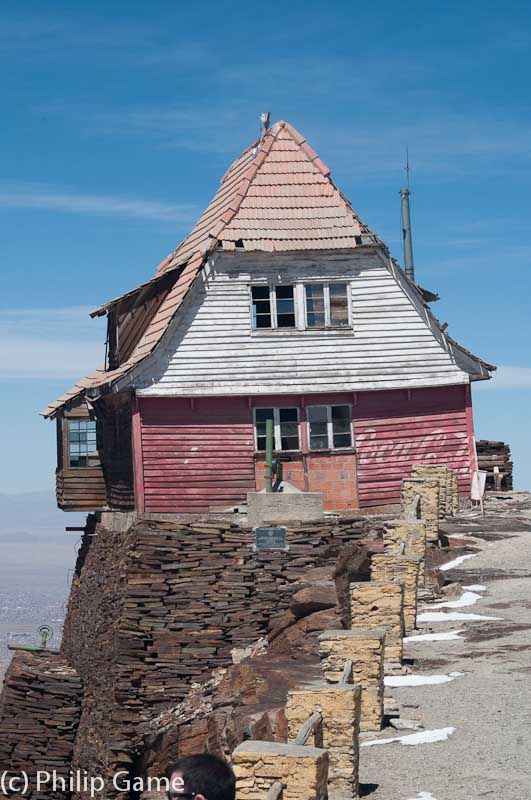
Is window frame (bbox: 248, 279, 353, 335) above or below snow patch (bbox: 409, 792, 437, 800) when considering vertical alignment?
above

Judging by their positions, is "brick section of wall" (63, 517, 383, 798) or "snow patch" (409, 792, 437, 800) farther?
"brick section of wall" (63, 517, 383, 798)

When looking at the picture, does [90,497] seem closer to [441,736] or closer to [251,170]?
[251,170]

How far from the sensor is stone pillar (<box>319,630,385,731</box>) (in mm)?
12570

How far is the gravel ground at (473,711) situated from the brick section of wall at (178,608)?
4.12 metres

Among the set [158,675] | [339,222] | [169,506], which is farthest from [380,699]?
[339,222]

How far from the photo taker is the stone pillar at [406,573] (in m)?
17.8

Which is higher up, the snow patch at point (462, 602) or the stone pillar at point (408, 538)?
the stone pillar at point (408, 538)

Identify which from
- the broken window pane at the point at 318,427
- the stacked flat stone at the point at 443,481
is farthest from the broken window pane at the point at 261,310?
the stacked flat stone at the point at 443,481

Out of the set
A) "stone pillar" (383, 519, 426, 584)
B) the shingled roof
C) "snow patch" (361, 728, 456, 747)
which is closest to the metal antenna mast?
the shingled roof

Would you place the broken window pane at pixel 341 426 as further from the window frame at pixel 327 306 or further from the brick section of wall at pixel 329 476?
the window frame at pixel 327 306

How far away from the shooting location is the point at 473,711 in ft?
42.0

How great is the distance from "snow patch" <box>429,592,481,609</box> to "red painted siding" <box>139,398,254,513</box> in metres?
A: 8.86

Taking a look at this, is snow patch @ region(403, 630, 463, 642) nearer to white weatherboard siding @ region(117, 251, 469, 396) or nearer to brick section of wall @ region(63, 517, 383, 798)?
brick section of wall @ region(63, 517, 383, 798)

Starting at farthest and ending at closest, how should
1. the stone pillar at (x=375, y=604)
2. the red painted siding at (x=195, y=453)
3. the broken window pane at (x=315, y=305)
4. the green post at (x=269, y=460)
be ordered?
the broken window pane at (x=315, y=305)
the red painted siding at (x=195, y=453)
the green post at (x=269, y=460)
the stone pillar at (x=375, y=604)
